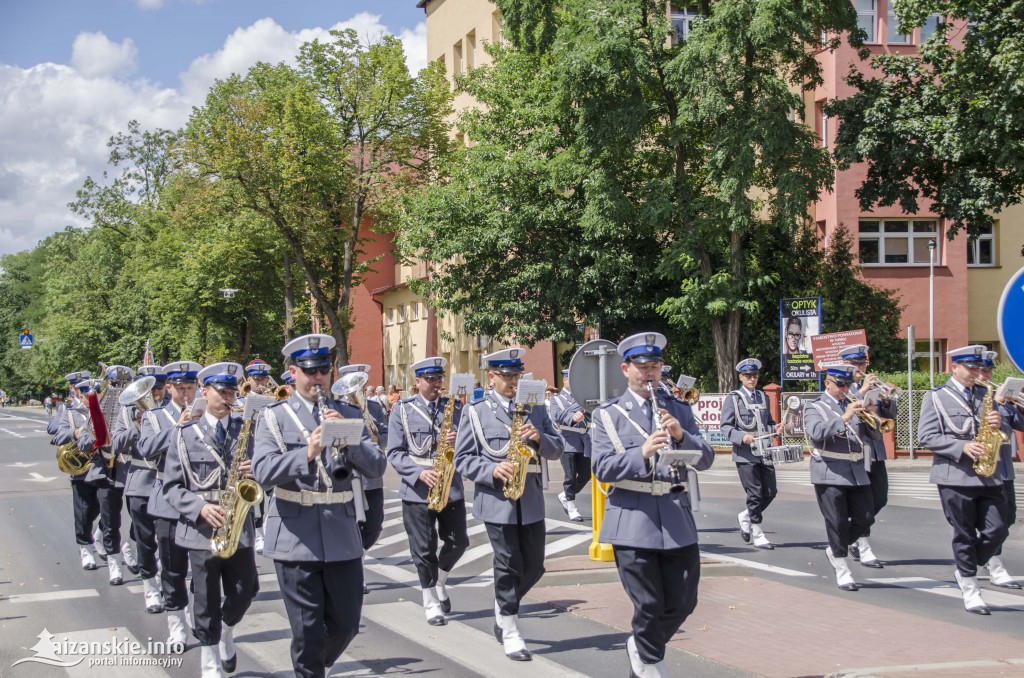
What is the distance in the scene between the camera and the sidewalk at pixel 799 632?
7422 mm

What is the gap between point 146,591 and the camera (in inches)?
396

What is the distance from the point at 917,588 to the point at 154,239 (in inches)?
2234

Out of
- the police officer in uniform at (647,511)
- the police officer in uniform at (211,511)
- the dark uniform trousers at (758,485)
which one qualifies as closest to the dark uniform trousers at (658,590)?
the police officer in uniform at (647,511)

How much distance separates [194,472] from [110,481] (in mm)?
4905

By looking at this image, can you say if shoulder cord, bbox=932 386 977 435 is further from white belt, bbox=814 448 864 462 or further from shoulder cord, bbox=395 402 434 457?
shoulder cord, bbox=395 402 434 457

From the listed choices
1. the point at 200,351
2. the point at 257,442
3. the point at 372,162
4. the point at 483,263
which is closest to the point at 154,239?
the point at 200,351

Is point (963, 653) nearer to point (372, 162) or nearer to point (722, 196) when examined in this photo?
point (722, 196)

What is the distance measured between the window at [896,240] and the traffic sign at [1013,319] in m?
29.1

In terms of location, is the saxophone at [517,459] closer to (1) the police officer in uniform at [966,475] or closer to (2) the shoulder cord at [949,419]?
(1) the police officer in uniform at [966,475]

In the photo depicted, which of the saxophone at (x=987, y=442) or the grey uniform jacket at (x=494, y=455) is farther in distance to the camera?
the saxophone at (x=987, y=442)

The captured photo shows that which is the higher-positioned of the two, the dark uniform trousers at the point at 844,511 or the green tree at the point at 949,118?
the green tree at the point at 949,118

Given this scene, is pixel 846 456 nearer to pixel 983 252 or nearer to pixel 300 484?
pixel 300 484

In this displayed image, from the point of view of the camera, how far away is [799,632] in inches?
336

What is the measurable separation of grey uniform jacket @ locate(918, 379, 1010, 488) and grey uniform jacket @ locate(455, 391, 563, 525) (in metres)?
3.74
